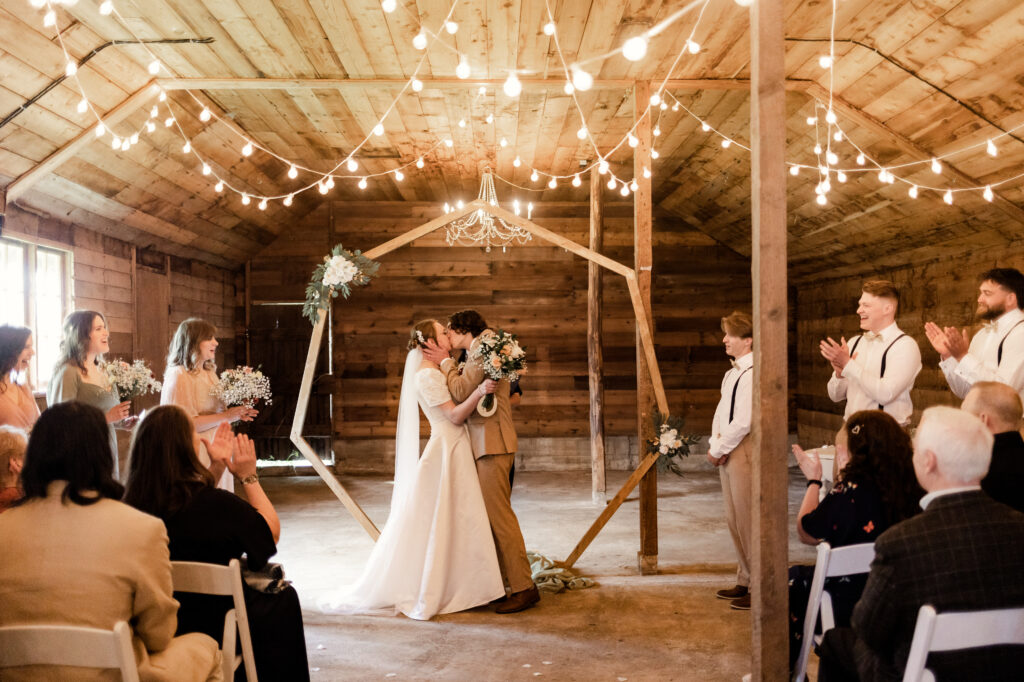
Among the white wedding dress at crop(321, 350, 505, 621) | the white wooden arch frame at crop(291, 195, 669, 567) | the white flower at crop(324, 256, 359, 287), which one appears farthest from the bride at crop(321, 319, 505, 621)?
the white flower at crop(324, 256, 359, 287)

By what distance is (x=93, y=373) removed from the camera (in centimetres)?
453

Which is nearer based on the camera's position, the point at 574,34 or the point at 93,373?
the point at 93,373

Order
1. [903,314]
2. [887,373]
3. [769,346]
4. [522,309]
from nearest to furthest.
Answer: [769,346]
[887,373]
[903,314]
[522,309]

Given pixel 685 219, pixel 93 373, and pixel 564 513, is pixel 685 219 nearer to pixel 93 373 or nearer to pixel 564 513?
pixel 564 513

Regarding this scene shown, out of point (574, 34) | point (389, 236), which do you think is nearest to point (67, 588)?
point (574, 34)

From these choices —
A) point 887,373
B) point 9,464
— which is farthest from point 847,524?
point 9,464

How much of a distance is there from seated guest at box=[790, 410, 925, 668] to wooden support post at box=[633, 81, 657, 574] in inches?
96.6

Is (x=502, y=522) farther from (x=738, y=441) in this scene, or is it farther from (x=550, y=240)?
(x=550, y=240)

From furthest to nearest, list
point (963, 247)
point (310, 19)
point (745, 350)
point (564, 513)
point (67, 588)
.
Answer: point (564, 513) → point (963, 247) → point (310, 19) → point (745, 350) → point (67, 588)

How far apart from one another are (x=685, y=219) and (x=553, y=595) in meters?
6.79

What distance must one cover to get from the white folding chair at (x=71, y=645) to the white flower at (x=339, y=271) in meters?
3.41

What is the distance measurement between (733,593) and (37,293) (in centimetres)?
539

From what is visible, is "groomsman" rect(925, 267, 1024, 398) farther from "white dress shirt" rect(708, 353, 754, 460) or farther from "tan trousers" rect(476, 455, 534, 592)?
"tan trousers" rect(476, 455, 534, 592)

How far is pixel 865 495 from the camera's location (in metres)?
2.77
